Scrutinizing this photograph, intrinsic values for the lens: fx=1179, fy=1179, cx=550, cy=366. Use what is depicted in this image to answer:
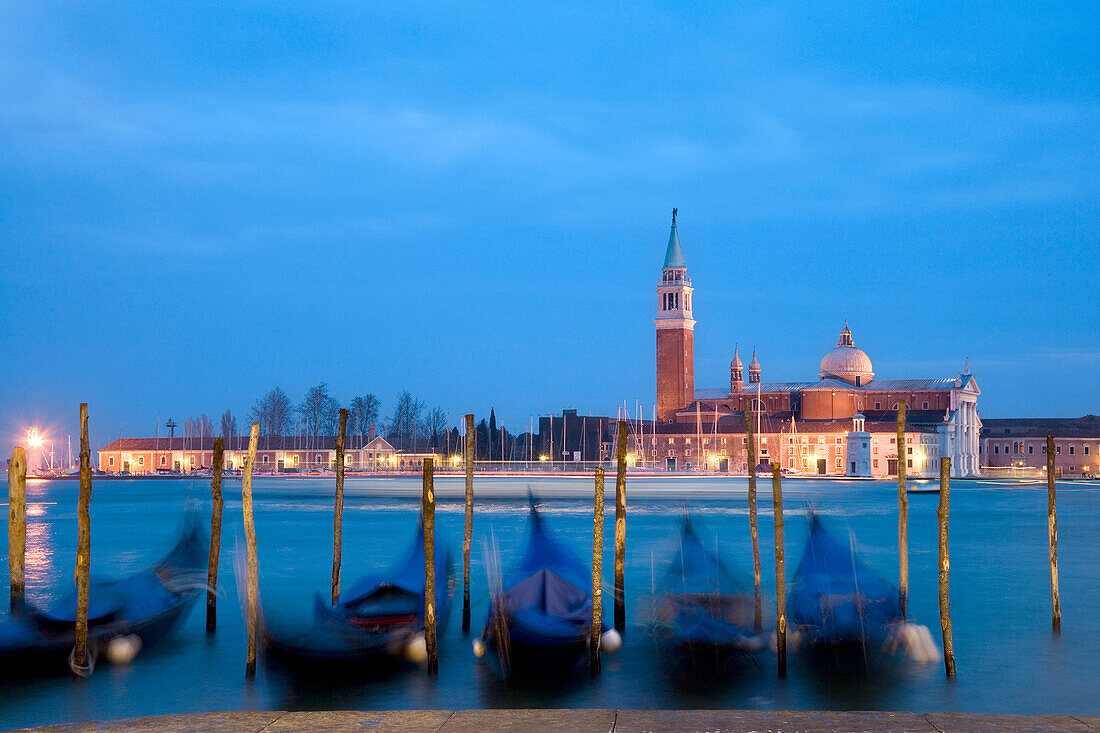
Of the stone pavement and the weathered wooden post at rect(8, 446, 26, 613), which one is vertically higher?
the weathered wooden post at rect(8, 446, 26, 613)

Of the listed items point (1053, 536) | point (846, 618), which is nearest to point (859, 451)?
point (1053, 536)

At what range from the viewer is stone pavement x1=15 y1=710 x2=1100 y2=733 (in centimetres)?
686

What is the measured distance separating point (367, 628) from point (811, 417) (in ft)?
228

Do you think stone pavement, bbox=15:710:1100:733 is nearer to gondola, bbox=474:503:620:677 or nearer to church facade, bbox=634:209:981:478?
gondola, bbox=474:503:620:677

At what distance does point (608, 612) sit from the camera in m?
13.0

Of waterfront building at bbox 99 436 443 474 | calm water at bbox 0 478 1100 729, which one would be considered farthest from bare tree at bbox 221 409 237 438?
calm water at bbox 0 478 1100 729

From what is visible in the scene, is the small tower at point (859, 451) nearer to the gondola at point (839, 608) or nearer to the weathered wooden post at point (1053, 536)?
the weathered wooden post at point (1053, 536)

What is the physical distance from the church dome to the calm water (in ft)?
137

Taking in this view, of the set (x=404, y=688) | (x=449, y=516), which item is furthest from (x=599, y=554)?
(x=449, y=516)

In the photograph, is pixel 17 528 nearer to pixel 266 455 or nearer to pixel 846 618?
pixel 846 618

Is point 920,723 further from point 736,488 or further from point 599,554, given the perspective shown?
point 736,488

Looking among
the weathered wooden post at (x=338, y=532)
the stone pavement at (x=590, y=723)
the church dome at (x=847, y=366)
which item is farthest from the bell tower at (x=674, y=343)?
the stone pavement at (x=590, y=723)

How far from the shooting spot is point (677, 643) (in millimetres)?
10711

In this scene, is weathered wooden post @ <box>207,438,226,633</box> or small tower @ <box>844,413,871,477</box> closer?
weathered wooden post @ <box>207,438,226,633</box>
